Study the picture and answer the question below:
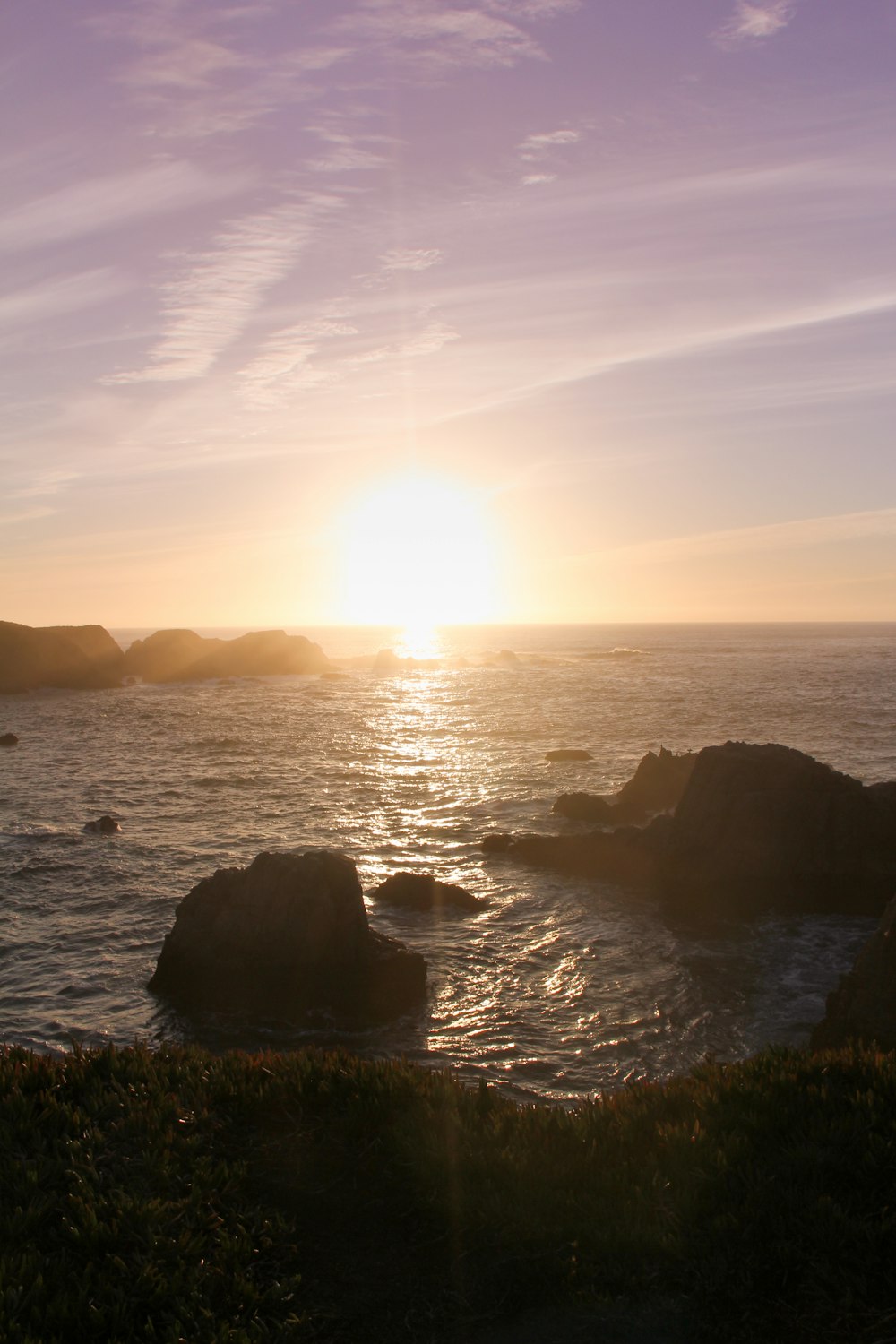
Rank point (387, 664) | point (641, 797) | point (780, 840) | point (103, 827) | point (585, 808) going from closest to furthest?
point (780, 840) → point (103, 827) → point (585, 808) → point (641, 797) → point (387, 664)

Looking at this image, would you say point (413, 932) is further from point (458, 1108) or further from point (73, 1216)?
point (73, 1216)

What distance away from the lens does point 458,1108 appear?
33.4ft

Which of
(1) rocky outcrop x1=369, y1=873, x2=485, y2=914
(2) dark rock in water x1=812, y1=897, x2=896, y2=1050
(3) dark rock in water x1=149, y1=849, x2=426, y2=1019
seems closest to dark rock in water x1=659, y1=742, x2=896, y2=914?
(1) rocky outcrop x1=369, y1=873, x2=485, y2=914

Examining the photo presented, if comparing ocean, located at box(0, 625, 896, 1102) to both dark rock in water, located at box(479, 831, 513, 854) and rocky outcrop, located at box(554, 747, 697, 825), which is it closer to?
dark rock in water, located at box(479, 831, 513, 854)

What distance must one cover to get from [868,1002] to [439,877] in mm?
14656

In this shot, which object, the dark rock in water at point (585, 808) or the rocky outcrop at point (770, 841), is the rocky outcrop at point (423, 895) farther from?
the dark rock in water at point (585, 808)

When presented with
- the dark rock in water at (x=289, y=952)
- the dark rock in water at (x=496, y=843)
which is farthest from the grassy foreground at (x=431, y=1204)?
the dark rock in water at (x=496, y=843)

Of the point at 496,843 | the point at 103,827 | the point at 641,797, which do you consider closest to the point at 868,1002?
the point at 496,843

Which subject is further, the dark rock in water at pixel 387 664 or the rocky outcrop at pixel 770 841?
the dark rock in water at pixel 387 664

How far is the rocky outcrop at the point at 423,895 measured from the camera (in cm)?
2508

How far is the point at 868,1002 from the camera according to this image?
1513 cm

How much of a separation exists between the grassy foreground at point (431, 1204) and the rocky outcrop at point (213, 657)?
110593 mm

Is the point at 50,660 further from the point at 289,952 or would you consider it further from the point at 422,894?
the point at 289,952

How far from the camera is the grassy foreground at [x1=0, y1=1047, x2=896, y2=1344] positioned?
Answer: 7.17 m
